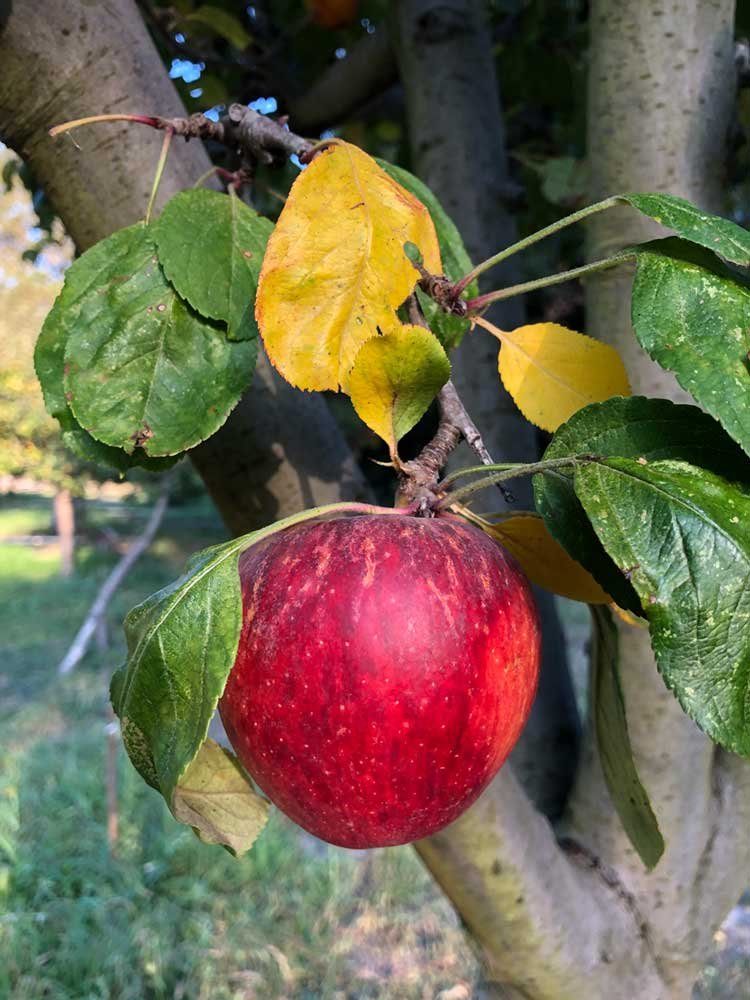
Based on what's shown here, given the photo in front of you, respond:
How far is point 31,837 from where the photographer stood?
2576 mm

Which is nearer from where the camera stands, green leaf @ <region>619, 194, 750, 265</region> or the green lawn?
green leaf @ <region>619, 194, 750, 265</region>

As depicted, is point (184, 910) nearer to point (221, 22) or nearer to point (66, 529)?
point (221, 22)

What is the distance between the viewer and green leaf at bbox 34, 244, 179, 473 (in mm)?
571

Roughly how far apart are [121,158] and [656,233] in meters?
0.50

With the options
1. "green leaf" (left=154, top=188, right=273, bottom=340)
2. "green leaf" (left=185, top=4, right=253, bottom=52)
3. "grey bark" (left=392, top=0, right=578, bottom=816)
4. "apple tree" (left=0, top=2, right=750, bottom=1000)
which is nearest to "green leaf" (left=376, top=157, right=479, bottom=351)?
"apple tree" (left=0, top=2, right=750, bottom=1000)

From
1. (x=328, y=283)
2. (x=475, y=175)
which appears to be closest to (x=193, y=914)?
(x=475, y=175)

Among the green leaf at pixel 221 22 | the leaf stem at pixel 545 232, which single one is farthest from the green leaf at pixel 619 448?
the green leaf at pixel 221 22

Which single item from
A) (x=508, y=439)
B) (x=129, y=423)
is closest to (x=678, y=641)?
(x=129, y=423)

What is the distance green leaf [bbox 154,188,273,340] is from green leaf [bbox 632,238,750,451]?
0.25m

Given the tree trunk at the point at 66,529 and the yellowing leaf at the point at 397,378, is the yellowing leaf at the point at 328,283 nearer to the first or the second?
the yellowing leaf at the point at 397,378

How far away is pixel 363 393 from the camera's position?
468mm

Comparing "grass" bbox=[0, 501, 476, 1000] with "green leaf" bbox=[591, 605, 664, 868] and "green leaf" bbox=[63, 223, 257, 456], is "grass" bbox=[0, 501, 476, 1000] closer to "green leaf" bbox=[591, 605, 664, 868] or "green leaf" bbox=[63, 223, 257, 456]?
"green leaf" bbox=[591, 605, 664, 868]

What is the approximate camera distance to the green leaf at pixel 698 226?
43cm

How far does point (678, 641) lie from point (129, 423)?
35 cm
